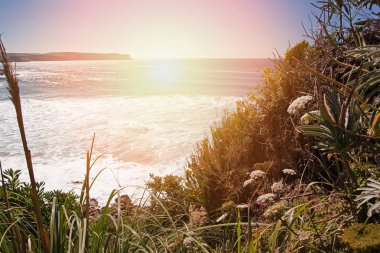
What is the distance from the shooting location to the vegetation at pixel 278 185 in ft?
5.64

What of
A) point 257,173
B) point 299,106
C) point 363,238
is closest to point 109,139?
point 257,173

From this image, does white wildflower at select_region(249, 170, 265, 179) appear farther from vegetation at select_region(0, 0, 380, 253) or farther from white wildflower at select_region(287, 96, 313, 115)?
white wildflower at select_region(287, 96, 313, 115)

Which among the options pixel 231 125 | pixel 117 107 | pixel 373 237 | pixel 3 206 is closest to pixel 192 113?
pixel 117 107

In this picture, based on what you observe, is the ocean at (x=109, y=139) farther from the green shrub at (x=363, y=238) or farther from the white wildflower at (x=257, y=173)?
the green shrub at (x=363, y=238)

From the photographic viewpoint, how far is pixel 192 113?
1121cm

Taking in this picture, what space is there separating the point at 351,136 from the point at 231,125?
2971 millimetres

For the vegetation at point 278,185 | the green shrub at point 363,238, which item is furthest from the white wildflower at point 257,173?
the green shrub at point 363,238

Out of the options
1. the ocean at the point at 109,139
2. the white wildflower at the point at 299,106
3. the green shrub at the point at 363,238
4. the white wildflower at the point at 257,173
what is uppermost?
the white wildflower at the point at 299,106

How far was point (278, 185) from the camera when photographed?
295cm

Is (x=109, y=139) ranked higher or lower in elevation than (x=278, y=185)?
lower

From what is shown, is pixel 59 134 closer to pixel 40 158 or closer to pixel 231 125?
pixel 40 158

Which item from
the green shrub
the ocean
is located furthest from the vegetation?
the ocean

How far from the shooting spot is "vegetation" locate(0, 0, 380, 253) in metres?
1.72

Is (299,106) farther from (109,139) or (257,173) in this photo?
(109,139)
